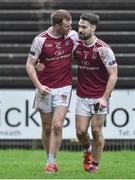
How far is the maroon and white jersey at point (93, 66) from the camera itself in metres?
10.5

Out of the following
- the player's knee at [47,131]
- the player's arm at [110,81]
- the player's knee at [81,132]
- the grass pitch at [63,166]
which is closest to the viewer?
the grass pitch at [63,166]

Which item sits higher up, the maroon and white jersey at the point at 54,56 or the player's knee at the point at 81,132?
the maroon and white jersey at the point at 54,56

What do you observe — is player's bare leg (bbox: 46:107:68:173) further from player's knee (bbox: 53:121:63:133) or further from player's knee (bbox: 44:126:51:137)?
player's knee (bbox: 44:126:51:137)

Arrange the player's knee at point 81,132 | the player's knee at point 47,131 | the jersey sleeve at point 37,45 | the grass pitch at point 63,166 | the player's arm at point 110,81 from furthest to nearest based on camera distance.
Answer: the player's knee at point 47,131, the player's knee at point 81,132, the jersey sleeve at point 37,45, the player's arm at point 110,81, the grass pitch at point 63,166

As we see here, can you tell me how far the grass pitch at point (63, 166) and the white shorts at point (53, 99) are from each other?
808mm

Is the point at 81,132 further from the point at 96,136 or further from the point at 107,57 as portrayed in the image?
the point at 107,57

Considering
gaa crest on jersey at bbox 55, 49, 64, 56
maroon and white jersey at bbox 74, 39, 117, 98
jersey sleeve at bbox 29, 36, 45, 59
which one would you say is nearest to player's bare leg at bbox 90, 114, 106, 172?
maroon and white jersey at bbox 74, 39, 117, 98

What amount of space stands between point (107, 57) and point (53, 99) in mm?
863

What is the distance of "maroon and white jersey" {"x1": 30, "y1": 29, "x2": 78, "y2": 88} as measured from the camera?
416 inches

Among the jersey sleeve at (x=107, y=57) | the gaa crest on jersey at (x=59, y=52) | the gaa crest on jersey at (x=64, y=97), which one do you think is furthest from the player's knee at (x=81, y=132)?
the gaa crest on jersey at (x=59, y=52)

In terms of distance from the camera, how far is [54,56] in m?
10.6

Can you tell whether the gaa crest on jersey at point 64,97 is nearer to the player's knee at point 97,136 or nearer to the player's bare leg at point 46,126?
the player's bare leg at point 46,126

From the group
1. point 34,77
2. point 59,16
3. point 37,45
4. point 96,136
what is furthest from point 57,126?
point 59,16

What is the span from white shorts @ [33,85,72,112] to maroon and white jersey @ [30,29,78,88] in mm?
69
